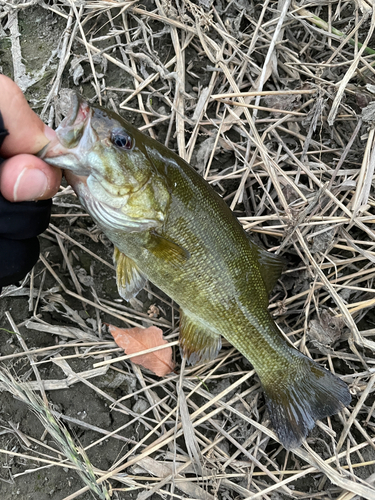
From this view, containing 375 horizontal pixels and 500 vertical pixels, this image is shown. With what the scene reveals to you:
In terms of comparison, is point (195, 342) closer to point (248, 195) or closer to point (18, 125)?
point (248, 195)

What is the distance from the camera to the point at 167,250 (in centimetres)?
220

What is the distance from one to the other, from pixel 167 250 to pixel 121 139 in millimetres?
715

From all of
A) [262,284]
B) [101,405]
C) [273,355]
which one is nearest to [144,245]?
[262,284]

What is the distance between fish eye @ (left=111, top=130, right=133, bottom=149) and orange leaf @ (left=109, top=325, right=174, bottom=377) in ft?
4.76

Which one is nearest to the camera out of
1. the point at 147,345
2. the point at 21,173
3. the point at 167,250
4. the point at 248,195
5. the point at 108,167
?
the point at 21,173

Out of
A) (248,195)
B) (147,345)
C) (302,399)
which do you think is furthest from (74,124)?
(302,399)

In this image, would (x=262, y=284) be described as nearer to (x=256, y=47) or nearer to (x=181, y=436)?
(x=181, y=436)

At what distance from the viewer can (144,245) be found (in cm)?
221

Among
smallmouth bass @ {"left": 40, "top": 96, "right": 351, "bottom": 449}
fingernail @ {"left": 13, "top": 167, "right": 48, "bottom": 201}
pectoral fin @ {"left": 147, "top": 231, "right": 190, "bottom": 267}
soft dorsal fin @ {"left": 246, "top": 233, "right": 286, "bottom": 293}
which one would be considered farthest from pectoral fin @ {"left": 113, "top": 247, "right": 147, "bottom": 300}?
soft dorsal fin @ {"left": 246, "top": 233, "right": 286, "bottom": 293}

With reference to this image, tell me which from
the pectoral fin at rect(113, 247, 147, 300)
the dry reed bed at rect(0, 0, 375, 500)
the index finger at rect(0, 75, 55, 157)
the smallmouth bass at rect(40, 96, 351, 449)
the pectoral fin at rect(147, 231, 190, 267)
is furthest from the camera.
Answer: the dry reed bed at rect(0, 0, 375, 500)

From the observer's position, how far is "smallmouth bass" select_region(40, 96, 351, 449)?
193 cm

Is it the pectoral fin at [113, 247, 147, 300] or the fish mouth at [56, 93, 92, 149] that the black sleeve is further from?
the pectoral fin at [113, 247, 147, 300]

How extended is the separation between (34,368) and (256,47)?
3116 mm

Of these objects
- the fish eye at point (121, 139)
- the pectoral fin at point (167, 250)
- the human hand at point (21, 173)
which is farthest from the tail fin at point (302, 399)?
the human hand at point (21, 173)
